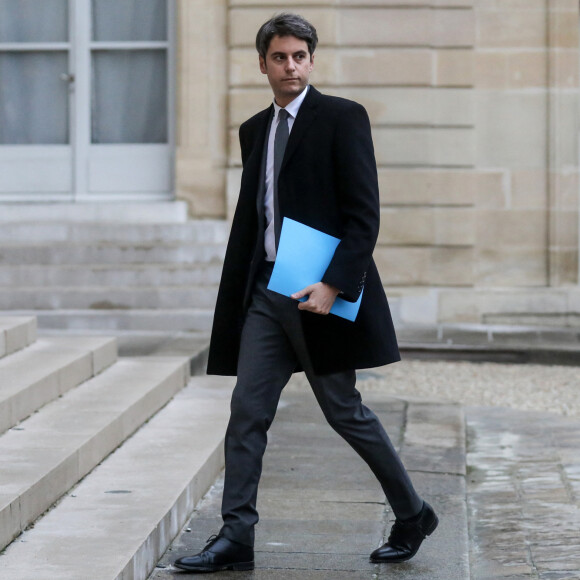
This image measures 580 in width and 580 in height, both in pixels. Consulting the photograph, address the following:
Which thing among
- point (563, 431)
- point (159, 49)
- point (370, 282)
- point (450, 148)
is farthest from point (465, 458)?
point (159, 49)

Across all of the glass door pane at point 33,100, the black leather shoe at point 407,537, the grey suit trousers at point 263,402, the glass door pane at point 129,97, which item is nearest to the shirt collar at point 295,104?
the grey suit trousers at point 263,402

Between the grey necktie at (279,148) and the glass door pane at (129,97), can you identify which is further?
the glass door pane at (129,97)

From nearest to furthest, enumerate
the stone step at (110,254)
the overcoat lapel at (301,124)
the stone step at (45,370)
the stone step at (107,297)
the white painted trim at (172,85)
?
1. the overcoat lapel at (301,124)
2. the stone step at (45,370)
3. the stone step at (107,297)
4. the stone step at (110,254)
5. the white painted trim at (172,85)

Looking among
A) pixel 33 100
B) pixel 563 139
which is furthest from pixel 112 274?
pixel 563 139

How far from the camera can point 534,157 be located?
1094cm

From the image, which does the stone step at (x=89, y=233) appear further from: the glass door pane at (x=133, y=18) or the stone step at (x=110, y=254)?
the glass door pane at (x=133, y=18)

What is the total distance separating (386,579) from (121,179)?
781 centimetres

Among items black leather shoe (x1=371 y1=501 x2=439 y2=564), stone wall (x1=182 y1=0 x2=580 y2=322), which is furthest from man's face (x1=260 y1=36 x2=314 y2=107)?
stone wall (x1=182 y1=0 x2=580 y2=322)

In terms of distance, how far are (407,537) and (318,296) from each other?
2.93 feet

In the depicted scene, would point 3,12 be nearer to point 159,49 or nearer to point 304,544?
point 159,49

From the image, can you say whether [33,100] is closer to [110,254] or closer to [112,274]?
[110,254]

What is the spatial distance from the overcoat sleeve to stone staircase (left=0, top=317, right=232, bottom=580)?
1.04 metres

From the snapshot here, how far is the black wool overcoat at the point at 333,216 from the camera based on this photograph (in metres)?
3.58

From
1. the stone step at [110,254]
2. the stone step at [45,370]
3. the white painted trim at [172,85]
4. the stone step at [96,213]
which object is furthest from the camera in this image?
the white painted trim at [172,85]
